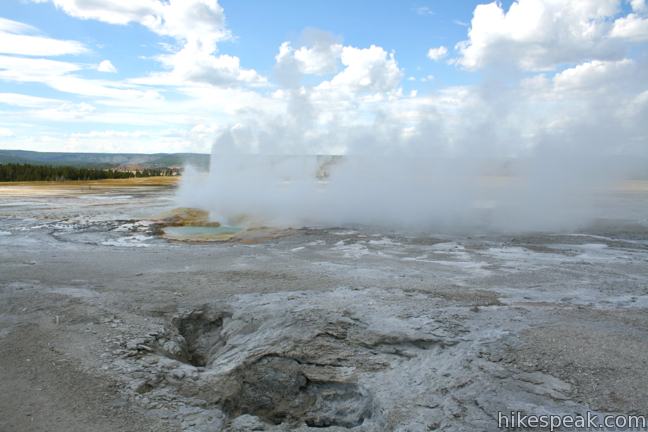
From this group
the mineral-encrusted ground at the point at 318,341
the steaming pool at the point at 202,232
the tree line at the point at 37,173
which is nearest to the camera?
the mineral-encrusted ground at the point at 318,341

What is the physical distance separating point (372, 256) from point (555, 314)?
507 centimetres

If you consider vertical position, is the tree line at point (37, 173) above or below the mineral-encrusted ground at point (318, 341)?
above

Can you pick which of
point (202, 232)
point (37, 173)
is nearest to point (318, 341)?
point (202, 232)

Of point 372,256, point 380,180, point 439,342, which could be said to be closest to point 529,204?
point 380,180

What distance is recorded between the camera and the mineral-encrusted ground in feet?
15.6

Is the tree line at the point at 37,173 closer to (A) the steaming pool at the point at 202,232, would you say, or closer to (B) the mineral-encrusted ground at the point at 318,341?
(A) the steaming pool at the point at 202,232

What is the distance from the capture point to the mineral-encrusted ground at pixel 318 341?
4766mm

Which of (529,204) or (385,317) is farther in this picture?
(529,204)

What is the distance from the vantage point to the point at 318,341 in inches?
239

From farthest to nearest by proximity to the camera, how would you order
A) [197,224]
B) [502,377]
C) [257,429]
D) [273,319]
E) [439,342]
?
1. [197,224]
2. [273,319]
3. [439,342]
4. [502,377]
5. [257,429]

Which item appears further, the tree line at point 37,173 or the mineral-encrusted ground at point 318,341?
the tree line at point 37,173

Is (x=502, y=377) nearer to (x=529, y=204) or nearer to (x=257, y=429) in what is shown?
(x=257, y=429)

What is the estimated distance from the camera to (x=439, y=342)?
6035 mm

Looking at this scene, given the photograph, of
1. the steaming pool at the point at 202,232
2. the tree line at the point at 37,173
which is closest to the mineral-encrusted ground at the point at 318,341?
the steaming pool at the point at 202,232
